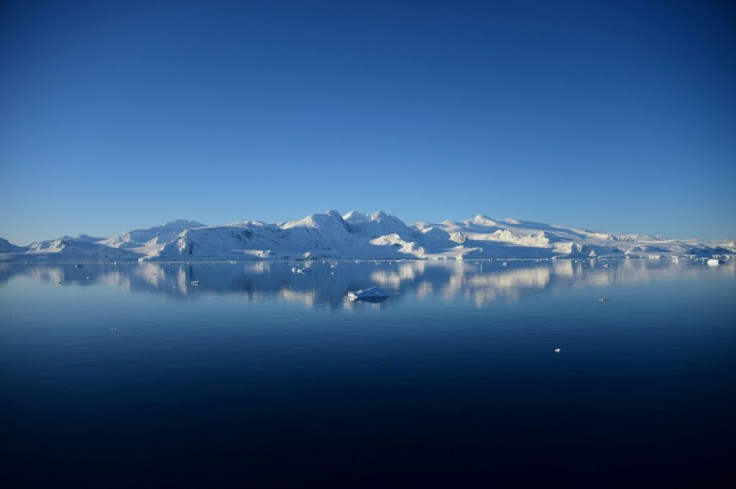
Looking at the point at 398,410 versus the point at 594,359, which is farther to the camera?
the point at 594,359

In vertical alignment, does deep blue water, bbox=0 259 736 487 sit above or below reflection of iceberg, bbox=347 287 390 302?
below

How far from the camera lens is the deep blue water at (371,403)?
47.3ft

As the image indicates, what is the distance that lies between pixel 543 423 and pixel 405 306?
117 feet

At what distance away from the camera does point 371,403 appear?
20.1m

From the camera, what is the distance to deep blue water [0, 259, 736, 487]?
14406 mm

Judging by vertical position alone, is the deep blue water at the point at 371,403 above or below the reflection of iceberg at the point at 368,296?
below

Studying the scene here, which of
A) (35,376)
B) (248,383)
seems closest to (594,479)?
(248,383)

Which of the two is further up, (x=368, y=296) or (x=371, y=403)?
(x=368, y=296)

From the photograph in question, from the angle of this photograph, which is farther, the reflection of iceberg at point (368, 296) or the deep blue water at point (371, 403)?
the reflection of iceberg at point (368, 296)

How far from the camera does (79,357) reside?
2911 centimetres

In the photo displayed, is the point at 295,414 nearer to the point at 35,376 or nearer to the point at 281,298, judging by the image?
the point at 35,376

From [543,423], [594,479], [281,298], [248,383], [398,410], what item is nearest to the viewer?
[594,479]

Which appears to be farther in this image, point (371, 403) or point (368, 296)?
point (368, 296)

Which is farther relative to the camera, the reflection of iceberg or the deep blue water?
the reflection of iceberg
